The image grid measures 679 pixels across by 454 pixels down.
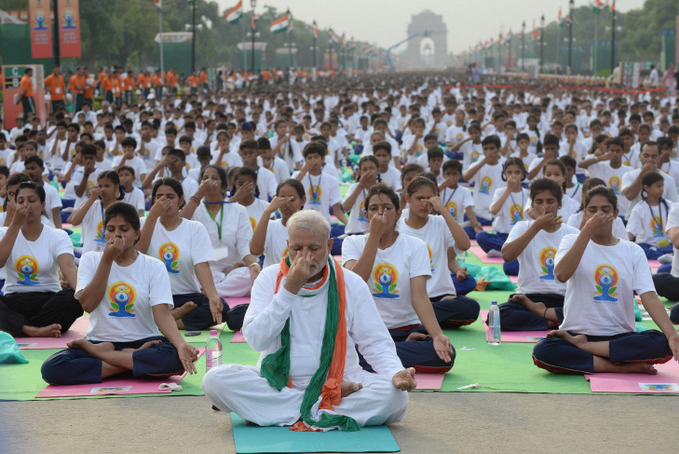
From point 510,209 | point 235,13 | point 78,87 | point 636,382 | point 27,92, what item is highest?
point 235,13

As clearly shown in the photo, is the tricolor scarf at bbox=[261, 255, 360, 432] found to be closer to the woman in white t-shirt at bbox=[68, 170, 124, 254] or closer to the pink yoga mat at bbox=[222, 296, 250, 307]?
the pink yoga mat at bbox=[222, 296, 250, 307]

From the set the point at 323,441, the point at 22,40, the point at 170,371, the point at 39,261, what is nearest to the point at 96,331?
the point at 170,371

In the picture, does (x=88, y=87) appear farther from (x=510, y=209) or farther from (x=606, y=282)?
(x=606, y=282)

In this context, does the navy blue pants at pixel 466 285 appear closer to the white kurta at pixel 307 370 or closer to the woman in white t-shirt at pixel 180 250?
the woman in white t-shirt at pixel 180 250

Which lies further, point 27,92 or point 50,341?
point 27,92

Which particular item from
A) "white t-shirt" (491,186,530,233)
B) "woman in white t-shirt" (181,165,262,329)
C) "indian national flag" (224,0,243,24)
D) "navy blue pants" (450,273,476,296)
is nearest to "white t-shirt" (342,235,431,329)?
"navy blue pants" (450,273,476,296)

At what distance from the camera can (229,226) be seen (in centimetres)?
924

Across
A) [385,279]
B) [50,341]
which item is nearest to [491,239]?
[385,279]

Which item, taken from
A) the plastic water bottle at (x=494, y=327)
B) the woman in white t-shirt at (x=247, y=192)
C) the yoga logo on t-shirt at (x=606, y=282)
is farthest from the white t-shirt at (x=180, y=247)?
the yoga logo on t-shirt at (x=606, y=282)

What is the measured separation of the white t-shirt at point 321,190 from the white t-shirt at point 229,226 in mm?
2291

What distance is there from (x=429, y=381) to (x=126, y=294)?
2.02 metres

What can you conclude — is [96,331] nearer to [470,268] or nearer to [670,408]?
[670,408]

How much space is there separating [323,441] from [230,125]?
1418cm

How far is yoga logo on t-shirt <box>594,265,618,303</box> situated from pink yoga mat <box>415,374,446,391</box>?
1.15m
